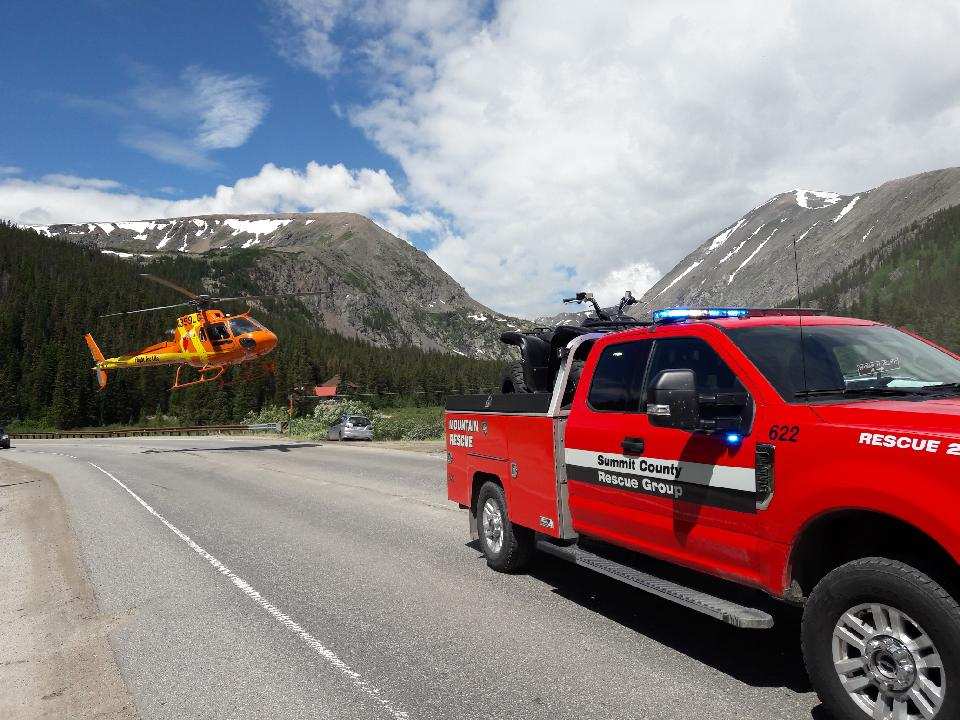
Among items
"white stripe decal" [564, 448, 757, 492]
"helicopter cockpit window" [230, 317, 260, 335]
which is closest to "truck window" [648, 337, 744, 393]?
"white stripe decal" [564, 448, 757, 492]

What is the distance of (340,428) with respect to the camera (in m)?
38.6

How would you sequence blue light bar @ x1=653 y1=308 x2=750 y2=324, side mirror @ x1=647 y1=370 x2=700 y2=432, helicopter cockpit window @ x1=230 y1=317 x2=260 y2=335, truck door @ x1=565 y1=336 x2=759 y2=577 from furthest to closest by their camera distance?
helicopter cockpit window @ x1=230 y1=317 x2=260 y2=335 → blue light bar @ x1=653 y1=308 x2=750 y2=324 → truck door @ x1=565 y1=336 x2=759 y2=577 → side mirror @ x1=647 y1=370 x2=700 y2=432

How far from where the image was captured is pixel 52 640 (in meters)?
5.73

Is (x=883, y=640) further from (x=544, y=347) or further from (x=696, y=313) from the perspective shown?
(x=544, y=347)

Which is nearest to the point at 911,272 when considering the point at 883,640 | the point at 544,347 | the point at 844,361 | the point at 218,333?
the point at 218,333

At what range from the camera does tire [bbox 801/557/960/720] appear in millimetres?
3016

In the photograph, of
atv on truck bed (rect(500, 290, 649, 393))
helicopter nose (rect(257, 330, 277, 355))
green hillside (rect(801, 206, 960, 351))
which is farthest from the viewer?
green hillside (rect(801, 206, 960, 351))

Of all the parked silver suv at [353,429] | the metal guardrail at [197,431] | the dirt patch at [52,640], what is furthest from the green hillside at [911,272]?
the dirt patch at [52,640]

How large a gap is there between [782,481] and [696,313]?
1.72 m

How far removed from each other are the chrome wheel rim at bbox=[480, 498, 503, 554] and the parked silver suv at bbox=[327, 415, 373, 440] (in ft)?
101

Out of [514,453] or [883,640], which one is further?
[514,453]

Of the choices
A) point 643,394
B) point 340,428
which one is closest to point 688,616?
point 643,394

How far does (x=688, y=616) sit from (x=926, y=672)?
2.62 meters

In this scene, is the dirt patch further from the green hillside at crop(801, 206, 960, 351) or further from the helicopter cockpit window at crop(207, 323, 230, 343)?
the green hillside at crop(801, 206, 960, 351)
